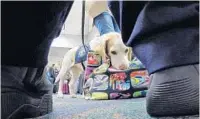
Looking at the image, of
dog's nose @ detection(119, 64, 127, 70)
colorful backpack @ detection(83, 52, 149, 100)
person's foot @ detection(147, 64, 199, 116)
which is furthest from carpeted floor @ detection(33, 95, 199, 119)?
dog's nose @ detection(119, 64, 127, 70)

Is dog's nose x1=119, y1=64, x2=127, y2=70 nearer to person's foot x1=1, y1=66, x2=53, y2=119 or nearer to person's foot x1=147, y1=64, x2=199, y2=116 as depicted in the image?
person's foot x1=1, y1=66, x2=53, y2=119

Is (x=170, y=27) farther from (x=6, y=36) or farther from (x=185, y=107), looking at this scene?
(x=6, y=36)

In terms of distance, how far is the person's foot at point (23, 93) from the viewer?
36 centimetres

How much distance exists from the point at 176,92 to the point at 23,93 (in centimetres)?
20

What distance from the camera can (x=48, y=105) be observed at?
49 cm

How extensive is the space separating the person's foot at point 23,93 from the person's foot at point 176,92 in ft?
0.58

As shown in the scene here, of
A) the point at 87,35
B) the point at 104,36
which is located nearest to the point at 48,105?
the point at 104,36

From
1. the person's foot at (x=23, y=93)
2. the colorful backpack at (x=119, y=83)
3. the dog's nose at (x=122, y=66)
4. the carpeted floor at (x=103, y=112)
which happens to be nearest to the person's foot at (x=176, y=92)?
the carpeted floor at (x=103, y=112)

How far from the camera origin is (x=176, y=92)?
344 mm

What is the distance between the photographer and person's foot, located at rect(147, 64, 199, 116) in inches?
13.3

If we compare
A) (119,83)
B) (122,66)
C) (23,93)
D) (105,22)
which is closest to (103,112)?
(23,93)

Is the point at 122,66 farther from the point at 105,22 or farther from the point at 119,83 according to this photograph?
the point at 105,22

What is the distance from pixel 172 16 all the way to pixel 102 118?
169 millimetres

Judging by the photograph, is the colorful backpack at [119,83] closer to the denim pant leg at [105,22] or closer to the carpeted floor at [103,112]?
the denim pant leg at [105,22]
